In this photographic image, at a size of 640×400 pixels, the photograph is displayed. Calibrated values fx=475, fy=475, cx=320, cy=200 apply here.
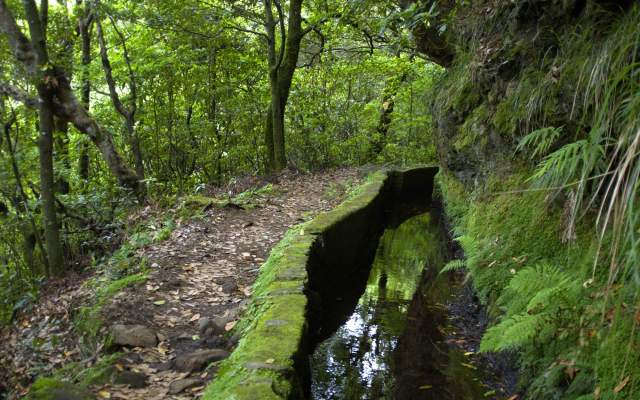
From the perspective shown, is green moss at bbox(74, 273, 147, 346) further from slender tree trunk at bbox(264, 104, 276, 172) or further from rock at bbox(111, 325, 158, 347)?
slender tree trunk at bbox(264, 104, 276, 172)

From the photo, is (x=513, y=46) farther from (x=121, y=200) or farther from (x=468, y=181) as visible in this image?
(x=121, y=200)

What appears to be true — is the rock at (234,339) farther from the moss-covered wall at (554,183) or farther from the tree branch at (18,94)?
the tree branch at (18,94)

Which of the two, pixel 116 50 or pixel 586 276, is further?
pixel 116 50

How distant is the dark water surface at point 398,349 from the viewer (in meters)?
3.93

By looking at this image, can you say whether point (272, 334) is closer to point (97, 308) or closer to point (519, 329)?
point (519, 329)

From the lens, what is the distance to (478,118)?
620 centimetres

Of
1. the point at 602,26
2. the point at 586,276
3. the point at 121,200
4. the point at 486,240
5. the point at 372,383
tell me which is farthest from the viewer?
the point at 121,200

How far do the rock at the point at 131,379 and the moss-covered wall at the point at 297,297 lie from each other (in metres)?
0.56

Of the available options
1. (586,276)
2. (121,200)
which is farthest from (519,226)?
(121,200)

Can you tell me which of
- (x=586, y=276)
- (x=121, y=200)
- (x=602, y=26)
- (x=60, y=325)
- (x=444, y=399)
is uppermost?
(x=602, y=26)

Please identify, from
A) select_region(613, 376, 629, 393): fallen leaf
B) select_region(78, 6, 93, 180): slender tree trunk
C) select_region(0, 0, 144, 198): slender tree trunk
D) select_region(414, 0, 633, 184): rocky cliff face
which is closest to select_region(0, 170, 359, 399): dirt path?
select_region(0, 0, 144, 198): slender tree trunk

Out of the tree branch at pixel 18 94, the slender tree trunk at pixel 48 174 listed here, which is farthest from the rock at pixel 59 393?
the tree branch at pixel 18 94

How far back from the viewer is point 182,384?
3186 millimetres

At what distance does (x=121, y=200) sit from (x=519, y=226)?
6.04 metres
